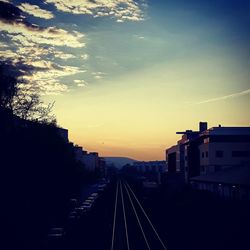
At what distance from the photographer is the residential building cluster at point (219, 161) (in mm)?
50450

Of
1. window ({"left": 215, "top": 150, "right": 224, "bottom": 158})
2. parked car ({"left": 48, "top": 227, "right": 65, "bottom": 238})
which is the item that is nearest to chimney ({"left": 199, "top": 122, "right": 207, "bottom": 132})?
window ({"left": 215, "top": 150, "right": 224, "bottom": 158})

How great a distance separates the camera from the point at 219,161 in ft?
233

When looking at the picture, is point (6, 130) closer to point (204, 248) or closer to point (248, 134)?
point (204, 248)

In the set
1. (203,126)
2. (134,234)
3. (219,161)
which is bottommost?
(134,234)

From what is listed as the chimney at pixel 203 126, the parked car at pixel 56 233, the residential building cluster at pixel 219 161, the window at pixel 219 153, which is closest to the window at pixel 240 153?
the residential building cluster at pixel 219 161

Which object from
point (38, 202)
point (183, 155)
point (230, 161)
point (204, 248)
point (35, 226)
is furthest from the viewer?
point (183, 155)

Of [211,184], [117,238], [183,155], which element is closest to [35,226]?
[117,238]

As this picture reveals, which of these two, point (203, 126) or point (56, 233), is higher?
point (203, 126)

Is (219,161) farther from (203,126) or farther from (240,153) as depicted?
(203,126)

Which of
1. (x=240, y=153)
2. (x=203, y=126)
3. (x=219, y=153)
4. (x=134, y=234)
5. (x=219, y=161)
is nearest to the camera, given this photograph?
(x=134, y=234)

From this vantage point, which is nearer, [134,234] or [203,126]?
[134,234]

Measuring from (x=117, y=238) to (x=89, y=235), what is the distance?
2.38 metres

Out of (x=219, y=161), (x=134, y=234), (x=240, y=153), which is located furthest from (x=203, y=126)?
(x=134, y=234)

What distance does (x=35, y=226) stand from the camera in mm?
32250
